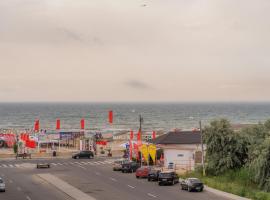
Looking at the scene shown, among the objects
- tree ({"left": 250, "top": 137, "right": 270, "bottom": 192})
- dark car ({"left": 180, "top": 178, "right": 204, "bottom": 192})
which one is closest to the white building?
dark car ({"left": 180, "top": 178, "right": 204, "bottom": 192})

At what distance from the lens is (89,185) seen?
174ft

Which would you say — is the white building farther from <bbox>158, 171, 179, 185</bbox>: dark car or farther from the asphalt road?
<bbox>158, 171, 179, 185</bbox>: dark car

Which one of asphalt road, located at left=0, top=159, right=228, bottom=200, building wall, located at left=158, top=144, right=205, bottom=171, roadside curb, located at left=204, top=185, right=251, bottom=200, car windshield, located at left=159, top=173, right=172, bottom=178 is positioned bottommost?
roadside curb, located at left=204, top=185, right=251, bottom=200

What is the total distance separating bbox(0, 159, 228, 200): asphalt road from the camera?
1795 inches

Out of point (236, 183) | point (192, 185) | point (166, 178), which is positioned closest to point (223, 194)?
point (192, 185)

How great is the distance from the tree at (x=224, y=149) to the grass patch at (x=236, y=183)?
1305 millimetres

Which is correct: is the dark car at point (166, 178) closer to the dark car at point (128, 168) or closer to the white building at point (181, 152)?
the dark car at point (128, 168)

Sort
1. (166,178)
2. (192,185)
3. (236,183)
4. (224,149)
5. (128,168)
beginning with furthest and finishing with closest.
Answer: (128,168) < (224,149) < (166,178) < (236,183) < (192,185)

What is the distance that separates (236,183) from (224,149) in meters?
6.57

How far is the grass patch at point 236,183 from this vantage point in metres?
44.7

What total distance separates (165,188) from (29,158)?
43810 millimetres

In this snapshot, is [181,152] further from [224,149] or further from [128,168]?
[224,149]

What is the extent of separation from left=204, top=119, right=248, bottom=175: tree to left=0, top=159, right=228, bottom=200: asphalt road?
688 cm

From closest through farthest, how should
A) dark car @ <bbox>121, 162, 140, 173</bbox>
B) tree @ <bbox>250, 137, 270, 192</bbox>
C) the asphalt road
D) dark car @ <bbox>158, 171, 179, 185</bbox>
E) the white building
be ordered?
the asphalt road → tree @ <bbox>250, 137, 270, 192</bbox> → dark car @ <bbox>158, 171, 179, 185</bbox> → dark car @ <bbox>121, 162, 140, 173</bbox> → the white building
